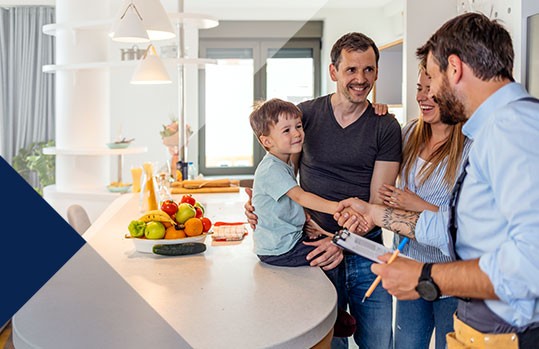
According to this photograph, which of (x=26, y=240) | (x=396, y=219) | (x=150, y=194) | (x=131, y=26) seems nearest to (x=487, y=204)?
(x=396, y=219)

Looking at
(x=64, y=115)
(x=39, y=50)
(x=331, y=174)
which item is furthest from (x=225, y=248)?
(x=39, y=50)

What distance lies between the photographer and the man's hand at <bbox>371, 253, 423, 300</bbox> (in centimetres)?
116

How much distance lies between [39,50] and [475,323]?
628cm

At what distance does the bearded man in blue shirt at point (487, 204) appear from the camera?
38.8 inches

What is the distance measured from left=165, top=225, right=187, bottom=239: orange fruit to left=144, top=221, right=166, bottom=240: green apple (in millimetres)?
16

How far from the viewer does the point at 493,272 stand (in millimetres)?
1023

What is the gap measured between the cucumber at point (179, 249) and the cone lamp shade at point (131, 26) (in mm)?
1159

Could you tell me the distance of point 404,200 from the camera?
68.4 inches

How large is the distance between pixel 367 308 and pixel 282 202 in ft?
1.54

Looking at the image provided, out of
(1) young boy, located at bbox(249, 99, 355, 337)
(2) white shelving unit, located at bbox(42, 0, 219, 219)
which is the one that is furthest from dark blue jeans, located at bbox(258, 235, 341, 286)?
(2) white shelving unit, located at bbox(42, 0, 219, 219)

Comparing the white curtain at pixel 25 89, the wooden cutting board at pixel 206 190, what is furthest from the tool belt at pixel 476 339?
the white curtain at pixel 25 89

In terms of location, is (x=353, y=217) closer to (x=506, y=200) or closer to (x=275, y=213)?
(x=275, y=213)

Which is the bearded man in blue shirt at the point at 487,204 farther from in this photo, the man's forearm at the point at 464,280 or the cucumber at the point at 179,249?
the cucumber at the point at 179,249

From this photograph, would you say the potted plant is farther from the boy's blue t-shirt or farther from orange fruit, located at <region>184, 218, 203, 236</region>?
the boy's blue t-shirt
